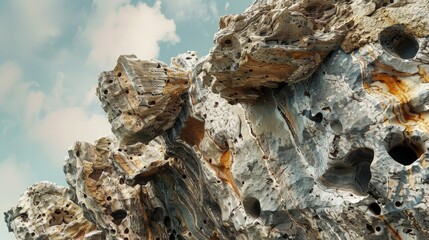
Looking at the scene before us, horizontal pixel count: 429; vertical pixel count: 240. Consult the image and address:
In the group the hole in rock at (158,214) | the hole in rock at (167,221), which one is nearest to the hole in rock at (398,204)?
the hole in rock at (167,221)

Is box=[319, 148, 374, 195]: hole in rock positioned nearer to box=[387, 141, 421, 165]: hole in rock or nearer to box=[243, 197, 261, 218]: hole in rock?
box=[387, 141, 421, 165]: hole in rock

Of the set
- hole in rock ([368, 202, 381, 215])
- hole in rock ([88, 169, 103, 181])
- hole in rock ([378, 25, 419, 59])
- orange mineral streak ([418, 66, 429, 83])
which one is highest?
hole in rock ([88, 169, 103, 181])

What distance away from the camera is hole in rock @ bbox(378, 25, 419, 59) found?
802cm

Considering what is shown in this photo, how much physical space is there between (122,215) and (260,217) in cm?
658

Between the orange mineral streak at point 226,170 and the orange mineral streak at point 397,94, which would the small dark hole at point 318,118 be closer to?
the orange mineral streak at point 397,94

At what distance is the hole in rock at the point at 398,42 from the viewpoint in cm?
802

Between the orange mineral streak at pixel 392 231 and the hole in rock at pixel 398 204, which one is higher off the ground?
the hole in rock at pixel 398 204

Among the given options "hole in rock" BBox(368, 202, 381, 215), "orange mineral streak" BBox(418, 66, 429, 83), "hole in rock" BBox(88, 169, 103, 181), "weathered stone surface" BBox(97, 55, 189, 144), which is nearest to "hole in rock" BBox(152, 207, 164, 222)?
"hole in rock" BBox(88, 169, 103, 181)

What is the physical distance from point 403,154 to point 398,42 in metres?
1.93

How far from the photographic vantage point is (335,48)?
8.76 m

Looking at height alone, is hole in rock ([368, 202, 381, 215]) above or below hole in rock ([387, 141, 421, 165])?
below

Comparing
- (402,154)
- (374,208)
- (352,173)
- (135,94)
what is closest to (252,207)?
(352,173)

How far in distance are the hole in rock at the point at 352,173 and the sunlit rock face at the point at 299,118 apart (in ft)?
0.07

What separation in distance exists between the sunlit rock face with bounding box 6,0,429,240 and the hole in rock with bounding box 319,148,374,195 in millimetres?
20
